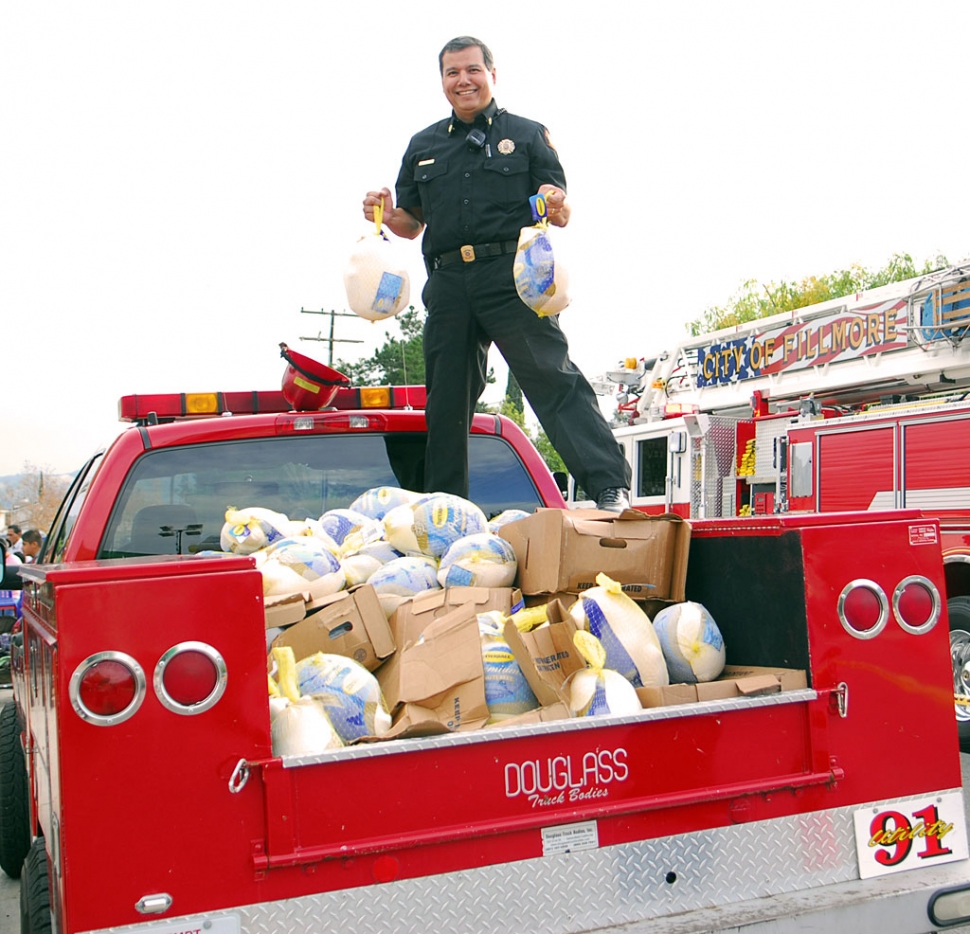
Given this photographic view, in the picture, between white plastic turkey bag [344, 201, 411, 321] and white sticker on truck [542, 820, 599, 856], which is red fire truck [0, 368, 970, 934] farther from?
white plastic turkey bag [344, 201, 411, 321]

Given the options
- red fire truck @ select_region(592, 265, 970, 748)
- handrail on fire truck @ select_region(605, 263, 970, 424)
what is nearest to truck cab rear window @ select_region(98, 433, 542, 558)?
red fire truck @ select_region(592, 265, 970, 748)

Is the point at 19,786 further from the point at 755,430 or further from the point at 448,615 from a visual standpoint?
the point at 755,430

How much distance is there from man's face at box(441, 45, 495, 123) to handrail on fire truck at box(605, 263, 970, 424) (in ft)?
24.3

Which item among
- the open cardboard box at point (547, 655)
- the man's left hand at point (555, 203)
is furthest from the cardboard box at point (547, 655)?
the man's left hand at point (555, 203)

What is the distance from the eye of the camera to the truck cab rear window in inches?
148

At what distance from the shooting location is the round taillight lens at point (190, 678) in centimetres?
201

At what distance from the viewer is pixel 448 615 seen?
2781 millimetres

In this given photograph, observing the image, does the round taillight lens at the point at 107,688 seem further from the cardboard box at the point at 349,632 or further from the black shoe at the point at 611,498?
the black shoe at the point at 611,498

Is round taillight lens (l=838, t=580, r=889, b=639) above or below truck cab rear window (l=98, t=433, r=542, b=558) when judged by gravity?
below

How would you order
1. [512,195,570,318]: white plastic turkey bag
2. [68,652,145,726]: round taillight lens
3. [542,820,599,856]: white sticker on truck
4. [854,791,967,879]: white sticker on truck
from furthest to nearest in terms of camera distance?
[512,195,570,318]: white plastic turkey bag → [854,791,967,879]: white sticker on truck → [542,820,599,856]: white sticker on truck → [68,652,145,726]: round taillight lens

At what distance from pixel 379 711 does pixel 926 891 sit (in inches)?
53.3

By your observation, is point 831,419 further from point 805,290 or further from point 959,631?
point 805,290

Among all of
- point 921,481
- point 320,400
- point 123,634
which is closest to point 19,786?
point 320,400

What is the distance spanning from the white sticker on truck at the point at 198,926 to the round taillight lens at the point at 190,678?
0.38 meters
